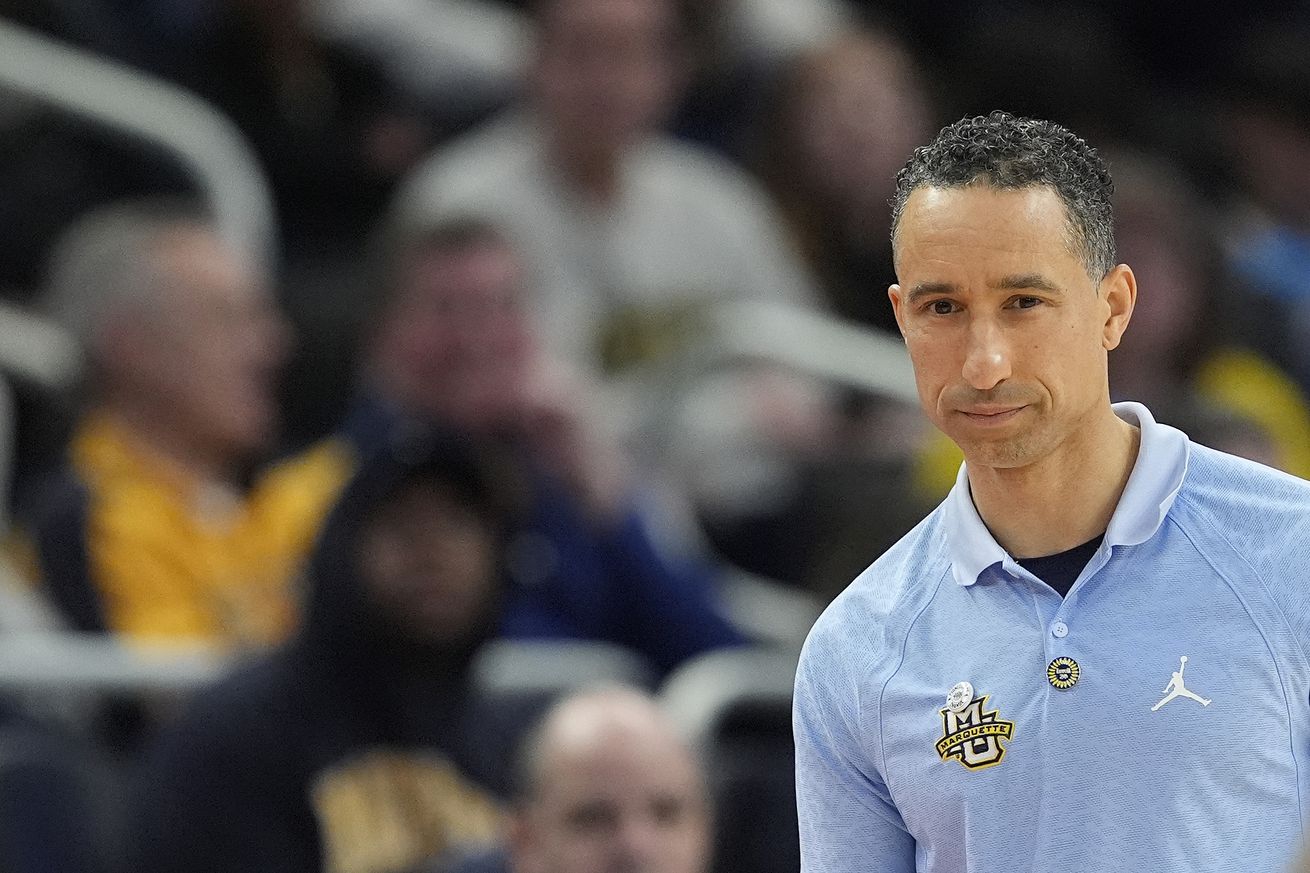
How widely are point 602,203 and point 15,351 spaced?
1.68 meters

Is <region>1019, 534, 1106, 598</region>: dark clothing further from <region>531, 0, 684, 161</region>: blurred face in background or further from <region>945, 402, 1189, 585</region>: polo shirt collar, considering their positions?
<region>531, 0, 684, 161</region>: blurred face in background

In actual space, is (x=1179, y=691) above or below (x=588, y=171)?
below

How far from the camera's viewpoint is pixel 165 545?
5449mm

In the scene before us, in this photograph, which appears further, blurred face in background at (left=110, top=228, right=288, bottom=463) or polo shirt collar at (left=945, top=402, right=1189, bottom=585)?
blurred face in background at (left=110, top=228, right=288, bottom=463)

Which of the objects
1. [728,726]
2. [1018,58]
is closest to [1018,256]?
[728,726]

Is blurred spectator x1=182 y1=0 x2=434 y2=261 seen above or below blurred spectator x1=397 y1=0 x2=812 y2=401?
above

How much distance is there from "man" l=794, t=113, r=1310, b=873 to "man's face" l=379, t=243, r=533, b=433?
3.30 meters

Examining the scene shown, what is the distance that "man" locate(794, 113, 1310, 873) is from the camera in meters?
2.28

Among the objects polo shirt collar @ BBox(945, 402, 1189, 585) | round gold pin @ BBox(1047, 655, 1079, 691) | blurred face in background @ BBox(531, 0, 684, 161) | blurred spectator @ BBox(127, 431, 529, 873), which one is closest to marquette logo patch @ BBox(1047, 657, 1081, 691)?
round gold pin @ BBox(1047, 655, 1079, 691)

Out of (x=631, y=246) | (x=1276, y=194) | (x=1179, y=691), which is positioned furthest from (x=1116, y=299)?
(x=1276, y=194)

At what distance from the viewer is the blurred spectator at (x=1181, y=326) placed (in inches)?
237

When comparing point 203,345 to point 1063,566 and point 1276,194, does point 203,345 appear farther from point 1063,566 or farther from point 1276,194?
point 1276,194

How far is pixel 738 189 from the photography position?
7172 millimetres

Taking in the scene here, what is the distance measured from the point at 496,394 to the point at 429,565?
26.0 inches
